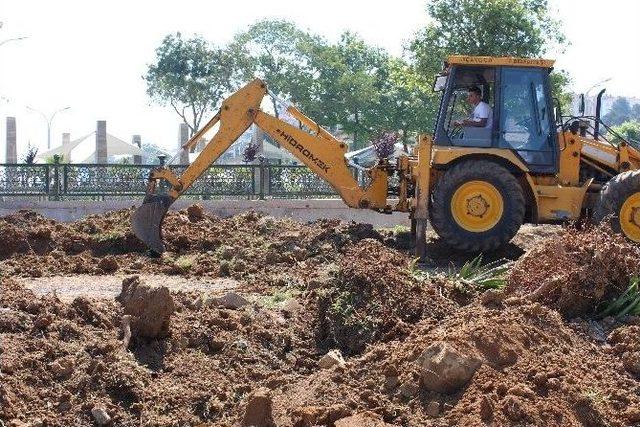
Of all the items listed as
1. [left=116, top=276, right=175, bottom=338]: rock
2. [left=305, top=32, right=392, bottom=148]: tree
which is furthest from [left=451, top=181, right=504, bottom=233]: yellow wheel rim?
[left=305, top=32, right=392, bottom=148]: tree

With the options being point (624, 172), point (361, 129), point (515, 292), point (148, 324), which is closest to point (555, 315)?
point (515, 292)

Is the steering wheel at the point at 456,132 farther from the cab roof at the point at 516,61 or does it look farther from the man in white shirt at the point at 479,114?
the cab roof at the point at 516,61

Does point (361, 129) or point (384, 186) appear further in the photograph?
point (361, 129)

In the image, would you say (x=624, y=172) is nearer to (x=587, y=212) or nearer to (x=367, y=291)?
(x=587, y=212)

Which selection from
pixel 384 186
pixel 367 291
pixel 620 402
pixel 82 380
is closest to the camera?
pixel 620 402

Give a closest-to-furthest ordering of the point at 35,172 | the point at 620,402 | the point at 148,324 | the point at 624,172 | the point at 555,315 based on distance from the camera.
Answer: the point at 620,402
the point at 555,315
the point at 148,324
the point at 624,172
the point at 35,172

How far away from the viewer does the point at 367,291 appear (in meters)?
8.88

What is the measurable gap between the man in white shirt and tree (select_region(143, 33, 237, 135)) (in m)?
31.4

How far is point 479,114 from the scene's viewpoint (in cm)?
1302

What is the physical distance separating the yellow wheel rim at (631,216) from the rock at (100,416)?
799cm

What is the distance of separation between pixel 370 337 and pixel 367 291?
65 centimetres

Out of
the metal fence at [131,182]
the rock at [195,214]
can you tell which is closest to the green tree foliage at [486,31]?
the metal fence at [131,182]

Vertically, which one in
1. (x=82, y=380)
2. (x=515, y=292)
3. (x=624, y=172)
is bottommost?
(x=82, y=380)

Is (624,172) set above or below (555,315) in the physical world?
above
